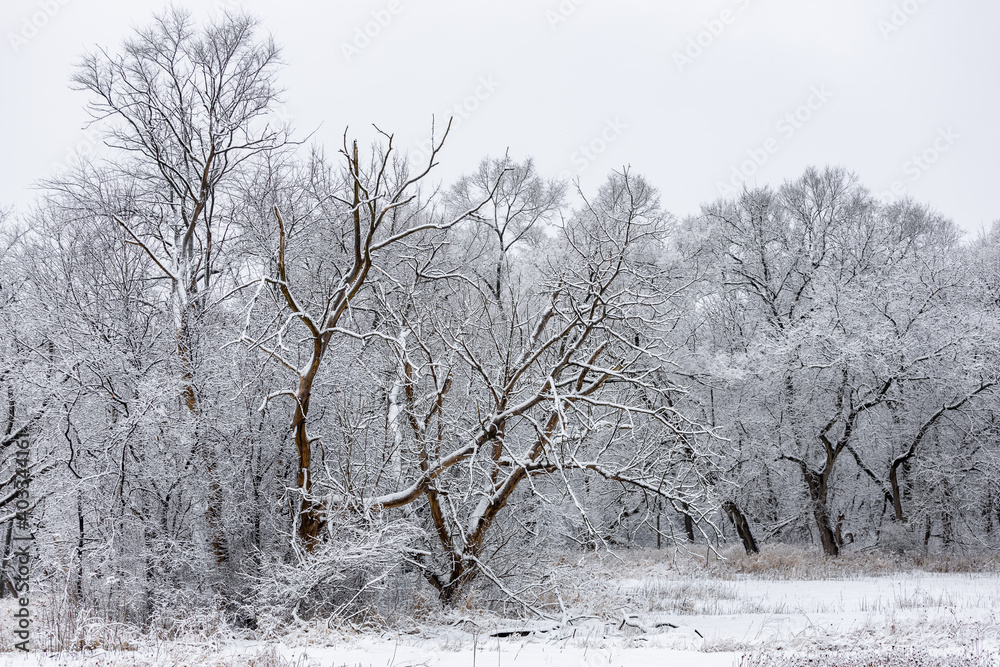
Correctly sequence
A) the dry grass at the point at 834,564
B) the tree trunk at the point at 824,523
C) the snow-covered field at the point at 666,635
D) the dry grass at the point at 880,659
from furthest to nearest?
the tree trunk at the point at 824,523, the dry grass at the point at 834,564, the snow-covered field at the point at 666,635, the dry grass at the point at 880,659

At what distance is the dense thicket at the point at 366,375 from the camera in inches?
324

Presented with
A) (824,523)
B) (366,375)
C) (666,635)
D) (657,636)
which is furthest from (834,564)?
(366,375)

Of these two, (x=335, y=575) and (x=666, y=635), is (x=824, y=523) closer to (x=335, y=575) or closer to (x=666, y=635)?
(x=666, y=635)

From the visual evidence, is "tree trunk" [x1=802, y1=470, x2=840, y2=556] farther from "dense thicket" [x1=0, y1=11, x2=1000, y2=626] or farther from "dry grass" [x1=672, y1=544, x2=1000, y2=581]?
"dry grass" [x1=672, y1=544, x2=1000, y2=581]

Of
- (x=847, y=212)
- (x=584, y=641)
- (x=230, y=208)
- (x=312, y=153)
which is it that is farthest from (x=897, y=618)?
(x=847, y=212)

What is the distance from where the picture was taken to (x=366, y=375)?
32.5ft

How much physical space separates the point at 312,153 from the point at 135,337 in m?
5.02

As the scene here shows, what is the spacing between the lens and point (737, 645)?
670 cm

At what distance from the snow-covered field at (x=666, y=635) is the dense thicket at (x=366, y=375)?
881 mm

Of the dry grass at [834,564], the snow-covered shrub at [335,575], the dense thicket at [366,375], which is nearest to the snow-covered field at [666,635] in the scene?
the snow-covered shrub at [335,575]

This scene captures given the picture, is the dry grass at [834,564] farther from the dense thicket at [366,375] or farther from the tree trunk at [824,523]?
the dense thicket at [366,375]

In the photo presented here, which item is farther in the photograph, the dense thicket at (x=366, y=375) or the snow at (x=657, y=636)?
the dense thicket at (x=366, y=375)

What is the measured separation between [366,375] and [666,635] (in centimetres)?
533

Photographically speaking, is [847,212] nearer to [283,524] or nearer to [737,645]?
[737,645]
